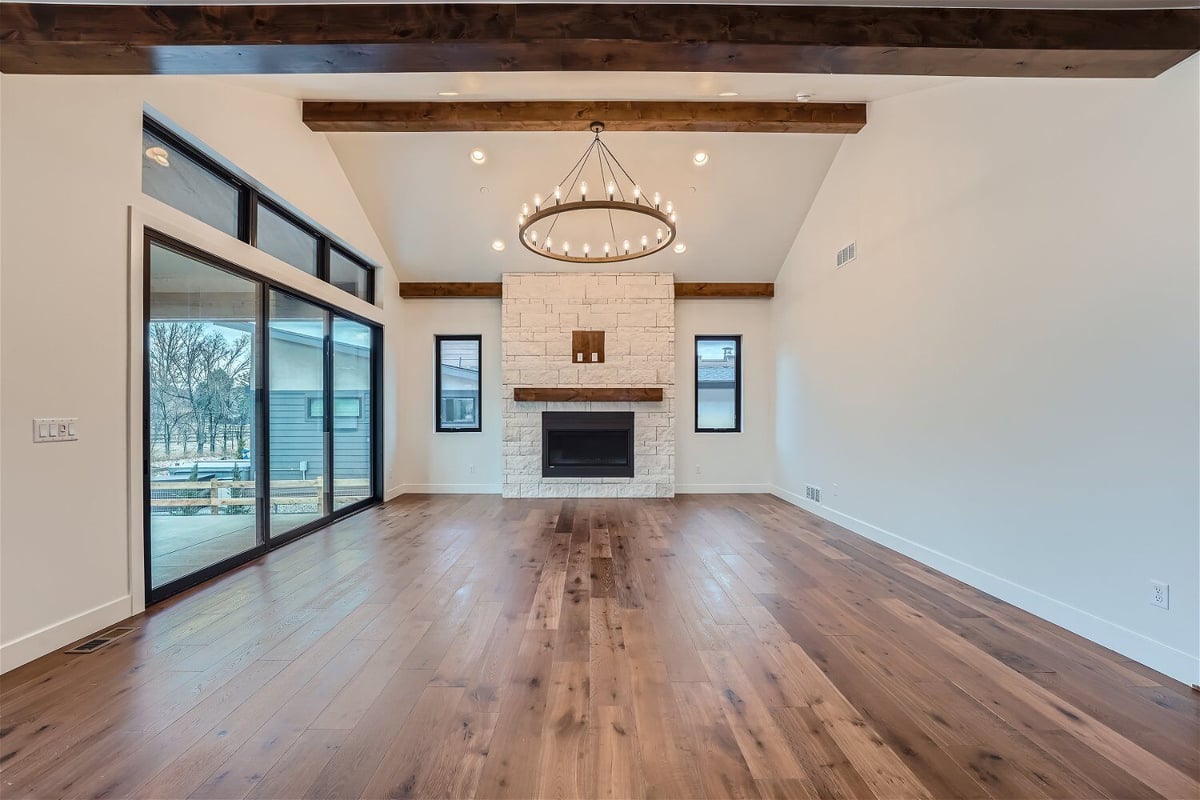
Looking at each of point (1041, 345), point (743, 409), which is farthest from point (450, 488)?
point (1041, 345)

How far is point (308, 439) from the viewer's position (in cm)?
456

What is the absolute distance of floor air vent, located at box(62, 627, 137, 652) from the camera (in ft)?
7.72

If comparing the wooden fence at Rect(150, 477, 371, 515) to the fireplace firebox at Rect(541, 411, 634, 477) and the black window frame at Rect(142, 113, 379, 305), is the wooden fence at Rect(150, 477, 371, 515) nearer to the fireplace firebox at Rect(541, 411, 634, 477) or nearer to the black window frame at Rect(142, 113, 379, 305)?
the black window frame at Rect(142, 113, 379, 305)

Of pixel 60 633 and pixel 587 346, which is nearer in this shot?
pixel 60 633

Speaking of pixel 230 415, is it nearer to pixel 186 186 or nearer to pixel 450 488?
pixel 186 186

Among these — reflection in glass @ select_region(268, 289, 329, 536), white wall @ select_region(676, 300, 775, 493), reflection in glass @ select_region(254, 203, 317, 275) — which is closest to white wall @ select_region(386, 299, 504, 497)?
reflection in glass @ select_region(268, 289, 329, 536)

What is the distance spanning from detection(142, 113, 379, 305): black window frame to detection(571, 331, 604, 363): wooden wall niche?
281 cm

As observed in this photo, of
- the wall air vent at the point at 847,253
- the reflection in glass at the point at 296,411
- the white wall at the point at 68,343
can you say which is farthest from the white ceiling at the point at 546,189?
the white wall at the point at 68,343

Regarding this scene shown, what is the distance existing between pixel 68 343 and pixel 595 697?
3.03 metres

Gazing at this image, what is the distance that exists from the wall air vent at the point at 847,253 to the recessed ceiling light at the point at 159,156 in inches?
211

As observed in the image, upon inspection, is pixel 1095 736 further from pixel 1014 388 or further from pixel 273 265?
pixel 273 265

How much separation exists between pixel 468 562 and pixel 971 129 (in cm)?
463

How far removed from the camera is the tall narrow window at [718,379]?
696 cm

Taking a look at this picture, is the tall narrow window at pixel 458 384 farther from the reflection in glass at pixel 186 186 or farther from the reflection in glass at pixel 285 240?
the reflection in glass at pixel 186 186
